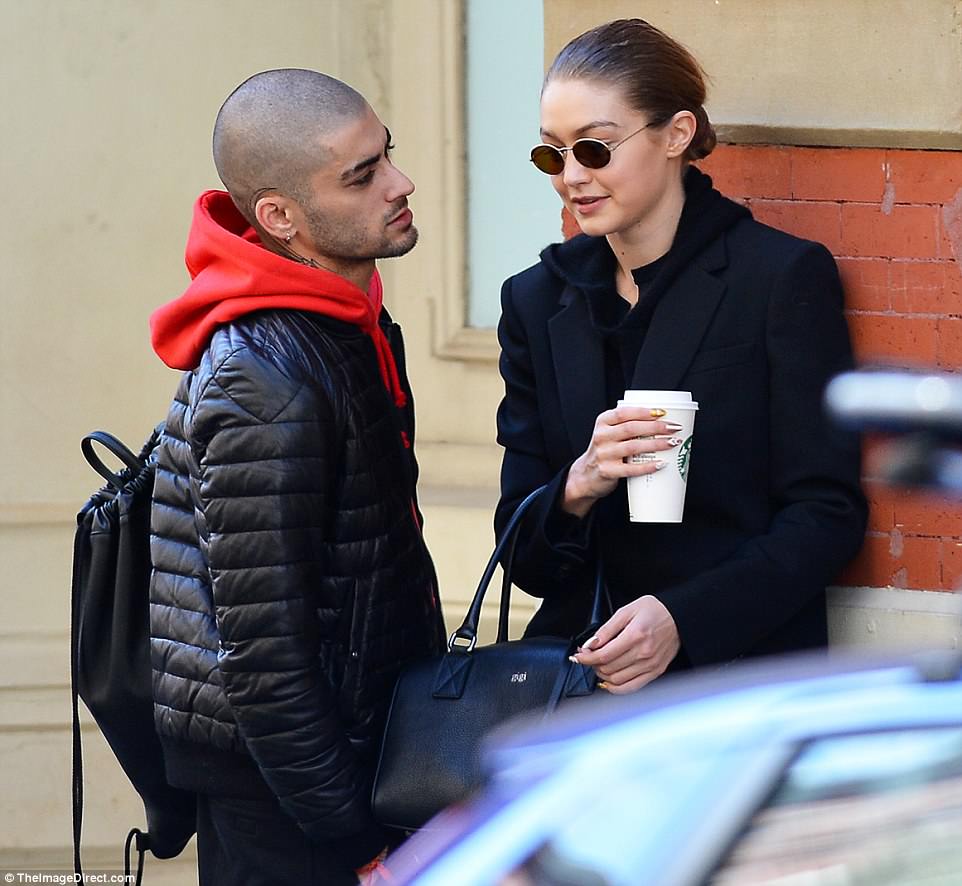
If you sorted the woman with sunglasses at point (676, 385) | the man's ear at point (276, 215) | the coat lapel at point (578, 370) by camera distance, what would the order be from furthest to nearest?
the man's ear at point (276, 215) < the coat lapel at point (578, 370) < the woman with sunglasses at point (676, 385)

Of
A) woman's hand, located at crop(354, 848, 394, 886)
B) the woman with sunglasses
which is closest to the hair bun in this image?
the woman with sunglasses

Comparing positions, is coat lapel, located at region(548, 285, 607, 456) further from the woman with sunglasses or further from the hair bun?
the hair bun

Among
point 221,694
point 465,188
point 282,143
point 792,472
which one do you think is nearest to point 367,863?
point 221,694

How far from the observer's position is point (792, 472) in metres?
2.98

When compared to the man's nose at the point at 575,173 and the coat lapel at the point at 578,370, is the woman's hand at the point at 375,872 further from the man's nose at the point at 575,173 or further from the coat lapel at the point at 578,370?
the man's nose at the point at 575,173

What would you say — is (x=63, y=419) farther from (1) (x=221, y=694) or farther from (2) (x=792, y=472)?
(2) (x=792, y=472)

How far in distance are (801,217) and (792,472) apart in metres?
0.75

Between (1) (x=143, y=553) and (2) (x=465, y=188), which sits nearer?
(1) (x=143, y=553)

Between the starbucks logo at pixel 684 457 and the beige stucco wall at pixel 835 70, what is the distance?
0.93 m

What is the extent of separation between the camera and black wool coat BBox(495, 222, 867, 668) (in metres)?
2.96

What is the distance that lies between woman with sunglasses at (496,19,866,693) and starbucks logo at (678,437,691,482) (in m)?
0.03

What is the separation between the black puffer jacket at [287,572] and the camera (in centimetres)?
298

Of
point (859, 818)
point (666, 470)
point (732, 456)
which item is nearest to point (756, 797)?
point (859, 818)

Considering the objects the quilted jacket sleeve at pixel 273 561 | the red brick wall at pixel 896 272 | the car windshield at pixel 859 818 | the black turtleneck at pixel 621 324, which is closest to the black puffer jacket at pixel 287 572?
the quilted jacket sleeve at pixel 273 561
